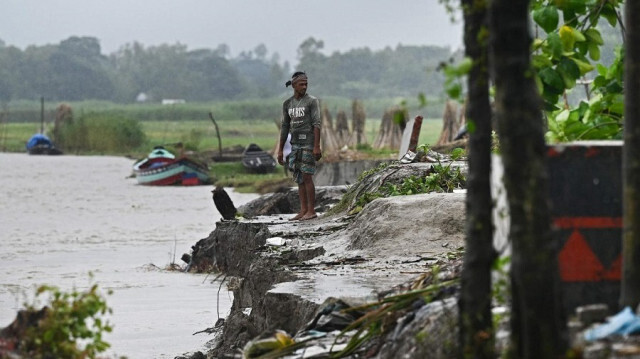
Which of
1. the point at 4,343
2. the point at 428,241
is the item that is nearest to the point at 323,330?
the point at 4,343

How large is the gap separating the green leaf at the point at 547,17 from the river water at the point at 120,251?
2.81m

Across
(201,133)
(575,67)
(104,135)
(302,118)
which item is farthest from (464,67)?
(104,135)

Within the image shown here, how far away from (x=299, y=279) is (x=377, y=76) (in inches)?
7102

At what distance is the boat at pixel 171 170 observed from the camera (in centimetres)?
4344

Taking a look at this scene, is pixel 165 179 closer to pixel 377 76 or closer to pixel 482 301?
pixel 482 301

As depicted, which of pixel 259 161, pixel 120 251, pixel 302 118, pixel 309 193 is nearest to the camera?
pixel 302 118

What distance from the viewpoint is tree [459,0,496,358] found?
5223mm

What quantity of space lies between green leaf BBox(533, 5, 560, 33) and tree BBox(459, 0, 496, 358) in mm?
1684

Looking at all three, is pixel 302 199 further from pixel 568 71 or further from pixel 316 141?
pixel 568 71

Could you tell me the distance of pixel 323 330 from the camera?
708cm

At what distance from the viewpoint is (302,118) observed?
43.4 feet

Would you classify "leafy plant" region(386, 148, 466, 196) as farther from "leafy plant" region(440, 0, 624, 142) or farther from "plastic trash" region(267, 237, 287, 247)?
"leafy plant" region(440, 0, 624, 142)

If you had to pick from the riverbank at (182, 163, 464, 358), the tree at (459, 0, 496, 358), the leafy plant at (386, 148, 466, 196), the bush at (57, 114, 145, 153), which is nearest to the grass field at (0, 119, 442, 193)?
the bush at (57, 114, 145, 153)

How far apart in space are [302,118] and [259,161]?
28.7 metres
